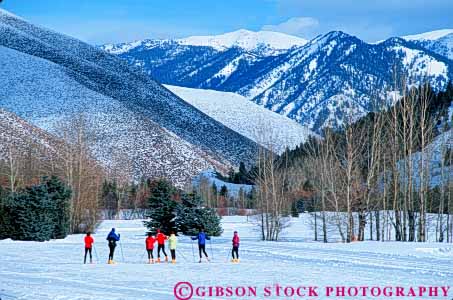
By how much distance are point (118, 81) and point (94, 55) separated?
77.6 feet

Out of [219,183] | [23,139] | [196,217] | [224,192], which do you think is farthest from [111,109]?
[196,217]

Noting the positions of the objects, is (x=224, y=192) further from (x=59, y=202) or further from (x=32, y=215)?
(x=32, y=215)

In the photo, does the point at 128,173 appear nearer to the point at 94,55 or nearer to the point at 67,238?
the point at 94,55

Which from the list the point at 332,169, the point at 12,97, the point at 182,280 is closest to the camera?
the point at 182,280

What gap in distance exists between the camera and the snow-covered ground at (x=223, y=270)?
1869 centimetres

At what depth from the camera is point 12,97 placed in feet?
487

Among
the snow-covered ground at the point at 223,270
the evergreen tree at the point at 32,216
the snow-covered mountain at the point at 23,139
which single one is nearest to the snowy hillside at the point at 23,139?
the snow-covered mountain at the point at 23,139

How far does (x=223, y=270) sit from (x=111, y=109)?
441 feet

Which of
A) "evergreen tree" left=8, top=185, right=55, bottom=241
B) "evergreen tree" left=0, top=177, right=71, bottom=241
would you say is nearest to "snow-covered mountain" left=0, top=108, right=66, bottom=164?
"evergreen tree" left=0, top=177, right=71, bottom=241

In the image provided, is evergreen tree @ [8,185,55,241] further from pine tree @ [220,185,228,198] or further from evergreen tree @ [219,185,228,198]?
evergreen tree @ [219,185,228,198]

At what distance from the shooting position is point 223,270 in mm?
23562

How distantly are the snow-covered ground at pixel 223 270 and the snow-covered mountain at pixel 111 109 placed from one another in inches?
4034

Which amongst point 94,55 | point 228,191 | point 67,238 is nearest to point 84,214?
point 67,238

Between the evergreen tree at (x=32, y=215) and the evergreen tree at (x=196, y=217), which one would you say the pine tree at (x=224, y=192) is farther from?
the evergreen tree at (x=32, y=215)
